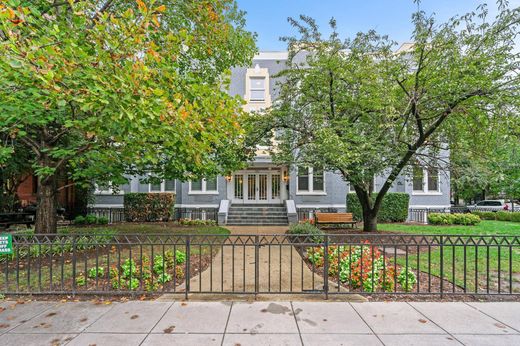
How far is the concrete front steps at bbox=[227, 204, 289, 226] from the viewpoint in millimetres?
15203

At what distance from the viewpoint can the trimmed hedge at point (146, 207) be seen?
15750 millimetres

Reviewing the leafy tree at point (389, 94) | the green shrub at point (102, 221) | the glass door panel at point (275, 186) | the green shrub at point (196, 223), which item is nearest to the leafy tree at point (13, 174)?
the green shrub at point (102, 221)

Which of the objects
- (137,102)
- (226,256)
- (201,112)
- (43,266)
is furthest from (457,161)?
(43,266)

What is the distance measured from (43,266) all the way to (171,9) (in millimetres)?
8093

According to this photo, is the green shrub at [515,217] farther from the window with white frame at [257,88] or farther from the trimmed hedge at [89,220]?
the trimmed hedge at [89,220]

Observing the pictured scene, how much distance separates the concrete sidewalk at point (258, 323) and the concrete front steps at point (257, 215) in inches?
419

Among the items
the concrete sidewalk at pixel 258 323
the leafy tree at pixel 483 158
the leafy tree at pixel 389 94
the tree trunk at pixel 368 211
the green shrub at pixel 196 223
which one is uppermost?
the leafy tree at pixel 389 94

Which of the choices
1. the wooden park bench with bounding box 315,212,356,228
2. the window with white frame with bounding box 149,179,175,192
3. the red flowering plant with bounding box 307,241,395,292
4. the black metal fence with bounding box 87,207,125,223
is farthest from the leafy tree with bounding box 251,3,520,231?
the black metal fence with bounding box 87,207,125,223

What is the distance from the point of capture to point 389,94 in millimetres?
7945

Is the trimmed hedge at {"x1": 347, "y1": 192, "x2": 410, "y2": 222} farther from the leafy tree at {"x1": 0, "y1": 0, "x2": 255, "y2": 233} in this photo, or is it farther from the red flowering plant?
the leafy tree at {"x1": 0, "y1": 0, "x2": 255, "y2": 233}

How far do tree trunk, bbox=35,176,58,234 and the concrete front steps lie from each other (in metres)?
8.64

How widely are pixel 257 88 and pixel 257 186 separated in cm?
639

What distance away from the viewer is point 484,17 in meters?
7.02

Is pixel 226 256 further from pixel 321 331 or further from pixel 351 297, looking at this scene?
pixel 321 331
